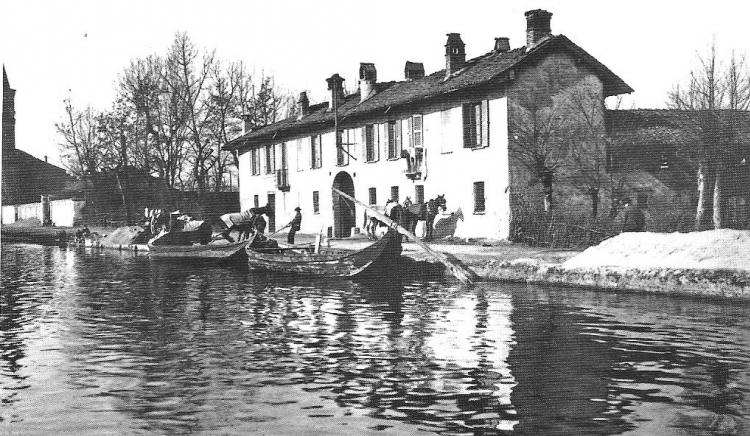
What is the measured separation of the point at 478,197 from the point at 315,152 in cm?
1355

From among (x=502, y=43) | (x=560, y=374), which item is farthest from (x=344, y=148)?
(x=560, y=374)

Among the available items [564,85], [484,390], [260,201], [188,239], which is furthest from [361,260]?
[260,201]

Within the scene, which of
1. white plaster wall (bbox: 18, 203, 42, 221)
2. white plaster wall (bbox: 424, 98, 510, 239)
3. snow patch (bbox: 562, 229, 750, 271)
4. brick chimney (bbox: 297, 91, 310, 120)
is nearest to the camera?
snow patch (bbox: 562, 229, 750, 271)

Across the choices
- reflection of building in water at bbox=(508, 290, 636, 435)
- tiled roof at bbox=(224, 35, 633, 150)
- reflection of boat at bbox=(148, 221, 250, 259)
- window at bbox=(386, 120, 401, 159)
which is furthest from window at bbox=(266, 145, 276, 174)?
reflection of building in water at bbox=(508, 290, 636, 435)

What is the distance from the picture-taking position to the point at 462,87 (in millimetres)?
28891

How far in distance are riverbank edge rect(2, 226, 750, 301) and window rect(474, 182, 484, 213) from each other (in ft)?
9.48

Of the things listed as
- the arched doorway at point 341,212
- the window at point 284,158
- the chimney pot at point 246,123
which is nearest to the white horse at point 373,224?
the arched doorway at point 341,212

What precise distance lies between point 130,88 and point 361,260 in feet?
100

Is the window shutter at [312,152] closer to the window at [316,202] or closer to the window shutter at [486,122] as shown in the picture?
the window at [316,202]

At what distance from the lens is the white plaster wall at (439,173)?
93.7ft

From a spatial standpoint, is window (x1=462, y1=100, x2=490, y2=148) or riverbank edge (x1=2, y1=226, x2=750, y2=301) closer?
riverbank edge (x1=2, y1=226, x2=750, y2=301)

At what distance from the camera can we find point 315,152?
41.4 meters

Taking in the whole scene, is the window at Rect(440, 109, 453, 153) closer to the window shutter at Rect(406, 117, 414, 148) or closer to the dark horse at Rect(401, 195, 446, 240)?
the dark horse at Rect(401, 195, 446, 240)

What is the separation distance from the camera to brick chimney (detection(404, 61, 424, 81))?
128 feet
